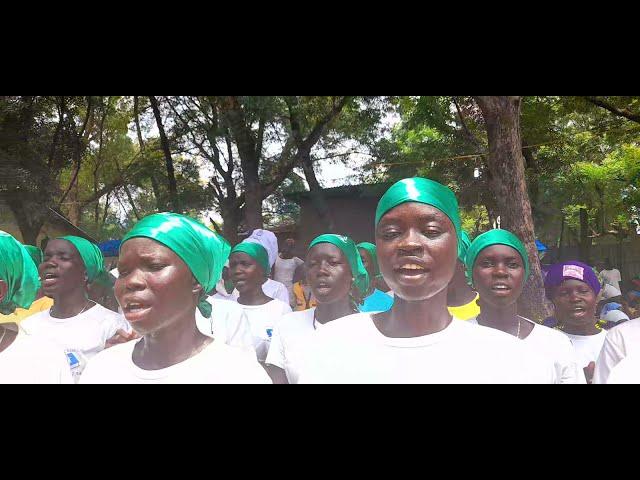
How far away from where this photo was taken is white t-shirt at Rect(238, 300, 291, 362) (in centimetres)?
409

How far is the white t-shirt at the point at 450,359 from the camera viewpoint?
11.4 ft

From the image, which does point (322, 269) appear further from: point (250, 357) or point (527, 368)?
point (527, 368)

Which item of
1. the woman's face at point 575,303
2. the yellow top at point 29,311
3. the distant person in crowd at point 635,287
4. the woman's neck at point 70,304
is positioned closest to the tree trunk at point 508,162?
the woman's face at point 575,303

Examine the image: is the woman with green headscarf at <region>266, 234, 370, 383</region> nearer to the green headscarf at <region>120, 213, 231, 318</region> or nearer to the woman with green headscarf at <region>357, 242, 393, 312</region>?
the woman with green headscarf at <region>357, 242, 393, 312</region>

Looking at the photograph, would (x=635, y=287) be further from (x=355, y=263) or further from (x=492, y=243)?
(x=355, y=263)

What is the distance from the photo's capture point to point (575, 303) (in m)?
3.87

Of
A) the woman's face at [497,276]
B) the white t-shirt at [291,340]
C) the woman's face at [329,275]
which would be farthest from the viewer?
the woman's face at [329,275]

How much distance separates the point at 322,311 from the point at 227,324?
1.96ft

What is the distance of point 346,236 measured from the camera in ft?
12.9

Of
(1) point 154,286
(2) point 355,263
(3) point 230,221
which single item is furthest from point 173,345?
(2) point 355,263

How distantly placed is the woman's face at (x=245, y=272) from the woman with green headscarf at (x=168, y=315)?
18.7 inches

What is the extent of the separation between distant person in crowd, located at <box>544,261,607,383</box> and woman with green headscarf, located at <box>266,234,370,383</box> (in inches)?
45.2

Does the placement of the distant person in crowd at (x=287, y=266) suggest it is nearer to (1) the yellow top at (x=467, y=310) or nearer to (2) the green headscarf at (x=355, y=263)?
(2) the green headscarf at (x=355, y=263)
